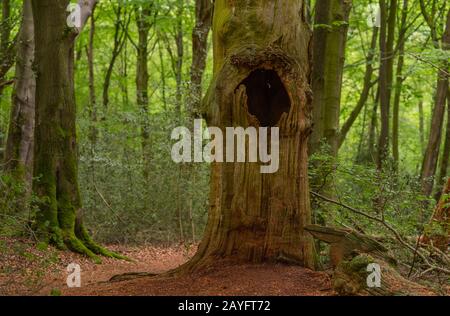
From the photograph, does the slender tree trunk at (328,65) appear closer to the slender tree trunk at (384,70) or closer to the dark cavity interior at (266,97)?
the dark cavity interior at (266,97)

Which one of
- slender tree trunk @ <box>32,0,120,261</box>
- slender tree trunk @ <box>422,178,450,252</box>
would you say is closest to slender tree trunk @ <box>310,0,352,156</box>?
slender tree trunk @ <box>422,178,450,252</box>

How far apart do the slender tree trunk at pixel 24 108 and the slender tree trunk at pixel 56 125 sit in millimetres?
2068

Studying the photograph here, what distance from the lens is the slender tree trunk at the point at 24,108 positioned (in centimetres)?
1268

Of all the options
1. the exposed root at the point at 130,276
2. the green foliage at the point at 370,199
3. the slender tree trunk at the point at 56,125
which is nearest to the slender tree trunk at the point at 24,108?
the slender tree trunk at the point at 56,125

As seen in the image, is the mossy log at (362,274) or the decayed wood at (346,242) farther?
the decayed wood at (346,242)

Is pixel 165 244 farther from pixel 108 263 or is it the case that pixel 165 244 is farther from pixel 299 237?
pixel 299 237

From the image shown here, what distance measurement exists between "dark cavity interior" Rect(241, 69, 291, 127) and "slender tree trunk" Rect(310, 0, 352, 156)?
397cm

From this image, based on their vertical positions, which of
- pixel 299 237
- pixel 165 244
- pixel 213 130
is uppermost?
pixel 213 130

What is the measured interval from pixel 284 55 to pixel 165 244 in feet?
27.8

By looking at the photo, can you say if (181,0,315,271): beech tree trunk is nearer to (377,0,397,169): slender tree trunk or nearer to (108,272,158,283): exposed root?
(108,272,158,283): exposed root

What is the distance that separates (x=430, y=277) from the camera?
735 cm

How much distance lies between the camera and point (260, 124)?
667 cm

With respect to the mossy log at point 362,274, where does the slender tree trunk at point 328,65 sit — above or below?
above
